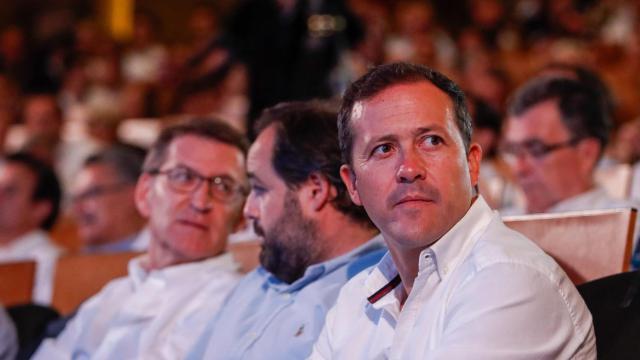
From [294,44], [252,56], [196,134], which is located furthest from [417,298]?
[252,56]

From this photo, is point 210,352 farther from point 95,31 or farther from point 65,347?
point 95,31

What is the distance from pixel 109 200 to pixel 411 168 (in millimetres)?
2349

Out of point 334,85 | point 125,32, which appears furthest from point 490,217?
point 125,32

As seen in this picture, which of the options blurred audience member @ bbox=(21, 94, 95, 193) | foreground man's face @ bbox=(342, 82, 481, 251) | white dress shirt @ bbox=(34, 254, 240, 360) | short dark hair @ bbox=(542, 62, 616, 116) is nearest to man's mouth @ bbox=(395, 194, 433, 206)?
foreground man's face @ bbox=(342, 82, 481, 251)

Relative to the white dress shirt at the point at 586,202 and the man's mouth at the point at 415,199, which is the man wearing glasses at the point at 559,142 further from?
the man's mouth at the point at 415,199

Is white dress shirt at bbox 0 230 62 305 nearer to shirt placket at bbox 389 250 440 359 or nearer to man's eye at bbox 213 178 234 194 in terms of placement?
man's eye at bbox 213 178 234 194

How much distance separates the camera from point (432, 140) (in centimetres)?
164

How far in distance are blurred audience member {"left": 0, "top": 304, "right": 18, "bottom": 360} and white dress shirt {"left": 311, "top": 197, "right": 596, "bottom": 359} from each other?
1262mm

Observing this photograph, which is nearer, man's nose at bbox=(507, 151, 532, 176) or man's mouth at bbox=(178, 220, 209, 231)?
man's mouth at bbox=(178, 220, 209, 231)

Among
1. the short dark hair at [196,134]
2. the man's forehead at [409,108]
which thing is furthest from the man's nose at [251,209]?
the man's forehead at [409,108]

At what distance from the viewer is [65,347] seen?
8.94 feet

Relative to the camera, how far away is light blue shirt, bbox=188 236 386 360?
80.4 inches

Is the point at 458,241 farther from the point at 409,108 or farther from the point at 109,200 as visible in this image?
the point at 109,200

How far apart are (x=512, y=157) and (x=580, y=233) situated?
1154mm
